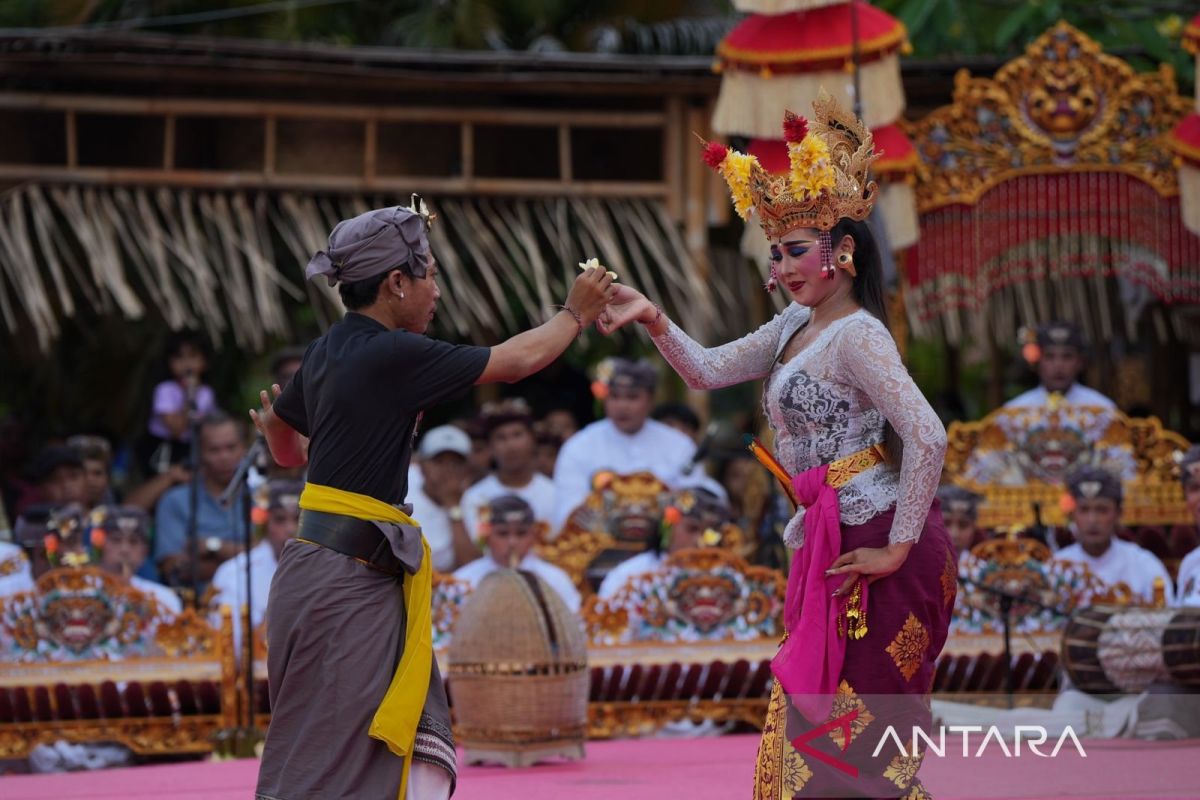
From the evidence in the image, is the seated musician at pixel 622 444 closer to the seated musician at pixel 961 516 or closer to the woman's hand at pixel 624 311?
the seated musician at pixel 961 516

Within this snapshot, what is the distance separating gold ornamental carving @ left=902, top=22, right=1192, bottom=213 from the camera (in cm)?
1014

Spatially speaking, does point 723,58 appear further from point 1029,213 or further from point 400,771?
point 400,771

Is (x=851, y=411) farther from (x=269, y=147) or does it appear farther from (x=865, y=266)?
(x=269, y=147)

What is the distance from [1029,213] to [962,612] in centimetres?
294

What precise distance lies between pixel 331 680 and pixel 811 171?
→ 5.44 ft

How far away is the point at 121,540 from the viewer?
8.39 meters

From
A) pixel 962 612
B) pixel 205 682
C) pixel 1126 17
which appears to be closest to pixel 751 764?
pixel 962 612

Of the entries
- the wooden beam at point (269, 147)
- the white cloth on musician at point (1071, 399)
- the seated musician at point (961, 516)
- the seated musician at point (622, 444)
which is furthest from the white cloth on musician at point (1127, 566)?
the wooden beam at point (269, 147)

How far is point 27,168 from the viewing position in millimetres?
10188

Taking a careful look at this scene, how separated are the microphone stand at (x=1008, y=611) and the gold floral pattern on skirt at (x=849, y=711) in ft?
11.1

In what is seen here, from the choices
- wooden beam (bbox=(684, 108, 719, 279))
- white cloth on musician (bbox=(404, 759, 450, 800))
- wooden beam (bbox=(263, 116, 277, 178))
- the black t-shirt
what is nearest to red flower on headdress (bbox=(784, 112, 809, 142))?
the black t-shirt

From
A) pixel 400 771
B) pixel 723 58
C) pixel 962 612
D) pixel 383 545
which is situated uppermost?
pixel 723 58

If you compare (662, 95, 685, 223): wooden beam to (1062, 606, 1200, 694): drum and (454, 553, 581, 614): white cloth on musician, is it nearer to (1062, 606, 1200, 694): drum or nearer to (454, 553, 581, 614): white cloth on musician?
(454, 553, 581, 614): white cloth on musician

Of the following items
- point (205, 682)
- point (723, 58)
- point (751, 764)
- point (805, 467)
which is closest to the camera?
point (805, 467)
